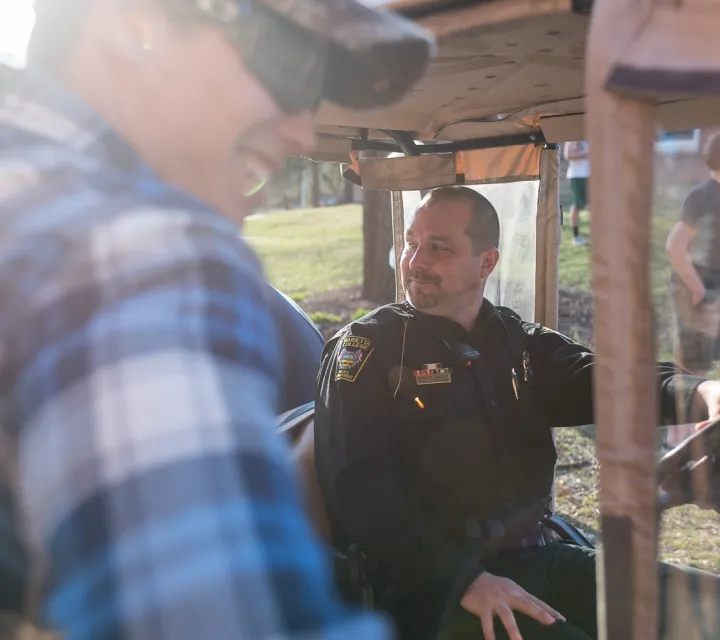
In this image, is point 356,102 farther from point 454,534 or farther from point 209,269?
point 454,534

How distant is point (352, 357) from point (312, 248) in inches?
500

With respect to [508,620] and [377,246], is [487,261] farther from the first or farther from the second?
[377,246]

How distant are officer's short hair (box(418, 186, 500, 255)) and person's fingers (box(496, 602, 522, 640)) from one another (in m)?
1.39

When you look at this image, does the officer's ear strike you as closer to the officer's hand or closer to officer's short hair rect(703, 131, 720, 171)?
officer's short hair rect(703, 131, 720, 171)

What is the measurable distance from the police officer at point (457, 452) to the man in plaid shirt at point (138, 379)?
1.49 metres

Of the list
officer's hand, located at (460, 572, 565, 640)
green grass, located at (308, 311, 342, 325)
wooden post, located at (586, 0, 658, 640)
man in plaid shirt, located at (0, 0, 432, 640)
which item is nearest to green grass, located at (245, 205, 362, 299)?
green grass, located at (308, 311, 342, 325)

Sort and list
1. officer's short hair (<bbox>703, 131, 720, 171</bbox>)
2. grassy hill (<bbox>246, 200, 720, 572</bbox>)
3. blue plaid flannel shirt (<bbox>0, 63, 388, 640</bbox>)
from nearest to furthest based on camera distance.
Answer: blue plaid flannel shirt (<bbox>0, 63, 388, 640</bbox>) < grassy hill (<bbox>246, 200, 720, 572</bbox>) < officer's short hair (<bbox>703, 131, 720, 171</bbox>)

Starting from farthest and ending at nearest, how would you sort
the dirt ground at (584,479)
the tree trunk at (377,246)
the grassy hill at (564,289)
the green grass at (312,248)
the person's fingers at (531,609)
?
the green grass at (312,248) < the tree trunk at (377,246) < the person's fingers at (531,609) < the dirt ground at (584,479) < the grassy hill at (564,289)

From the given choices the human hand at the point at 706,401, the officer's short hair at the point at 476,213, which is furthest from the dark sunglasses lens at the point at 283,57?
the officer's short hair at the point at 476,213

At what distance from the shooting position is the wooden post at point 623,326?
3.49 ft

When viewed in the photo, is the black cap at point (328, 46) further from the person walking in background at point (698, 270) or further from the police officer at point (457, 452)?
the police officer at point (457, 452)

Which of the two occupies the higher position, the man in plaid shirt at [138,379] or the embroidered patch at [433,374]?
the man in plaid shirt at [138,379]

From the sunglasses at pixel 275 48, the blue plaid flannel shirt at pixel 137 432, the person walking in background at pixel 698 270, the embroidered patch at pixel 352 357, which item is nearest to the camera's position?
the blue plaid flannel shirt at pixel 137 432

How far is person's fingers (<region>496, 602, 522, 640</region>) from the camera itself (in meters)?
1.88
